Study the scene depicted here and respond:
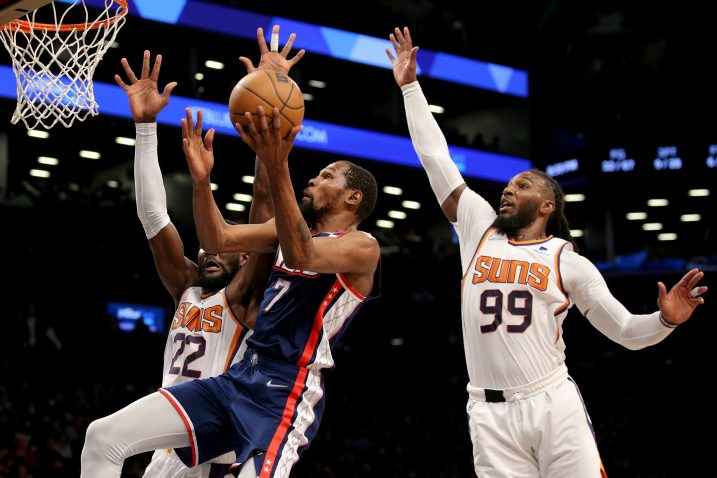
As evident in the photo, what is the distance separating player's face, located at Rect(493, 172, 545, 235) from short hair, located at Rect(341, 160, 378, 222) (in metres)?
0.71

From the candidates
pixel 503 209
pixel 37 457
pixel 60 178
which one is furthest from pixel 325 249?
pixel 60 178

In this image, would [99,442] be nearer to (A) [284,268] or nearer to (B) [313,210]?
(A) [284,268]

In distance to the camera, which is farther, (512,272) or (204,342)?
(204,342)

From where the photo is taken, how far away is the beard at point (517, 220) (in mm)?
5391

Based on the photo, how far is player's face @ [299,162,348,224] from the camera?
17.3 ft

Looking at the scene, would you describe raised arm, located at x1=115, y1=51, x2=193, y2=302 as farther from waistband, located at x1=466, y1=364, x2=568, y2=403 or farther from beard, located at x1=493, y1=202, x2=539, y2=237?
waistband, located at x1=466, y1=364, x2=568, y2=403

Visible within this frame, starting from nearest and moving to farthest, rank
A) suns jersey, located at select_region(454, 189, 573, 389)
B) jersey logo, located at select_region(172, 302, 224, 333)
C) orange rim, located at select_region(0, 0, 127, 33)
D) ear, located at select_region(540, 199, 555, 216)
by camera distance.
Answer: suns jersey, located at select_region(454, 189, 573, 389), ear, located at select_region(540, 199, 555, 216), jersey logo, located at select_region(172, 302, 224, 333), orange rim, located at select_region(0, 0, 127, 33)

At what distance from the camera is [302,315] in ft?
16.1

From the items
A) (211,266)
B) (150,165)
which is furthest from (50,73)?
(211,266)

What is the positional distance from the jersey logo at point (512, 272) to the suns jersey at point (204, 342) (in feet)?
4.44

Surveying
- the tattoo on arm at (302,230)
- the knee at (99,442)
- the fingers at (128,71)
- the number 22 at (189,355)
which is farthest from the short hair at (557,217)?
the knee at (99,442)

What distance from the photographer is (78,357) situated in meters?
15.2

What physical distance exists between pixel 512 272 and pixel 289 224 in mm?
1317

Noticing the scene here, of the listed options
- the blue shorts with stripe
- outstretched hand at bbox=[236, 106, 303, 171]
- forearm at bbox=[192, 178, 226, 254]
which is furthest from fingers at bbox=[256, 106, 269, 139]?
the blue shorts with stripe
